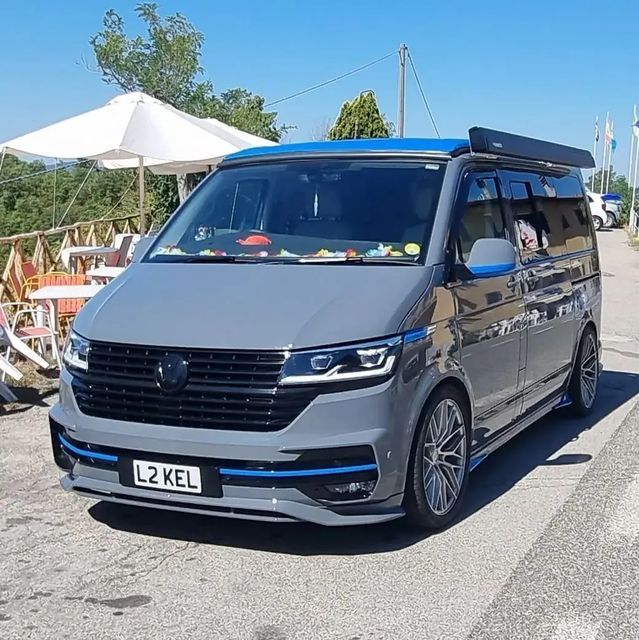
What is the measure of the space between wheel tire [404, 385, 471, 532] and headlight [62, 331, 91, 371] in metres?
1.64

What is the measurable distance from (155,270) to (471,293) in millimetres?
1727

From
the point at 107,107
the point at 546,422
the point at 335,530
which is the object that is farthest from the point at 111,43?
the point at 335,530

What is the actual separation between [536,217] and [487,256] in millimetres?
1485

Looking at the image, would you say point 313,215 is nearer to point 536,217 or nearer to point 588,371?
point 536,217

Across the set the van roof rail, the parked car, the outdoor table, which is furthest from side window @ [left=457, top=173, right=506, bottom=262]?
the parked car

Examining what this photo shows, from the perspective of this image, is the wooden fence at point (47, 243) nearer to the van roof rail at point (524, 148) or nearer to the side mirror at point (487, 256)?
the van roof rail at point (524, 148)

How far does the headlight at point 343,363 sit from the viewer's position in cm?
413

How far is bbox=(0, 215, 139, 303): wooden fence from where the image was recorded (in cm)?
1037

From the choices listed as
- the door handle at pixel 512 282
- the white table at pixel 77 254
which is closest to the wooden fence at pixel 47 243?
the white table at pixel 77 254

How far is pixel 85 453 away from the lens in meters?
4.52

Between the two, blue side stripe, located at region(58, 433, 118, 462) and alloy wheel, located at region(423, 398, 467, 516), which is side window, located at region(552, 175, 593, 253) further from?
blue side stripe, located at region(58, 433, 118, 462)

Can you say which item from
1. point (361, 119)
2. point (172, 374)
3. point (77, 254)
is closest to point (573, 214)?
point (172, 374)

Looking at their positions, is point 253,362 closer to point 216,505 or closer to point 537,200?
point 216,505

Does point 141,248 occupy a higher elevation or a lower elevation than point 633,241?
higher
